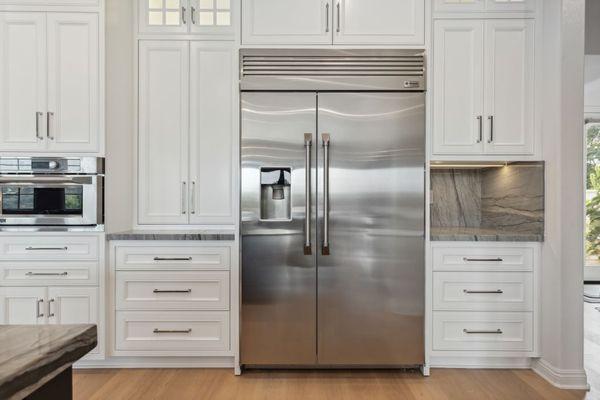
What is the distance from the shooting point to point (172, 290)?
2.55 metres

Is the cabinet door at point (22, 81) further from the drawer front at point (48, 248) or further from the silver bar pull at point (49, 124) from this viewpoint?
the drawer front at point (48, 248)

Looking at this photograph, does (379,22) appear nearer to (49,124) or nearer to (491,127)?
(491,127)

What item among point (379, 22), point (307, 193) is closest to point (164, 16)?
point (379, 22)

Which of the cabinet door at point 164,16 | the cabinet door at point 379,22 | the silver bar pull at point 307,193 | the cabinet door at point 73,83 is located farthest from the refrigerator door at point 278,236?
the cabinet door at point 73,83

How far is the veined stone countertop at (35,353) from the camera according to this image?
1.64 ft

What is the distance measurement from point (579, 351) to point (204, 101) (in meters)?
2.95

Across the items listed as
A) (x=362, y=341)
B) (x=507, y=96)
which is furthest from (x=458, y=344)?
(x=507, y=96)

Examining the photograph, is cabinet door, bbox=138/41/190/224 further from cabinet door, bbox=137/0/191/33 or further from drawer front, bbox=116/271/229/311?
drawer front, bbox=116/271/229/311

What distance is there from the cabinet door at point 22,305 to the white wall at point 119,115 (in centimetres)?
60

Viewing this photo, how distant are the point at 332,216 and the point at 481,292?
1.10 meters

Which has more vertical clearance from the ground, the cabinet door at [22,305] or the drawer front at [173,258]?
the drawer front at [173,258]

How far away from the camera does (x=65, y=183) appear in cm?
254

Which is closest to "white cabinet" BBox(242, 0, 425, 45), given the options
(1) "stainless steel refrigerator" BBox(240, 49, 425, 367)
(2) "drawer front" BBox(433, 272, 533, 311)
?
(1) "stainless steel refrigerator" BBox(240, 49, 425, 367)

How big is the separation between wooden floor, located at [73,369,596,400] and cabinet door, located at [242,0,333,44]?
2.15 m
